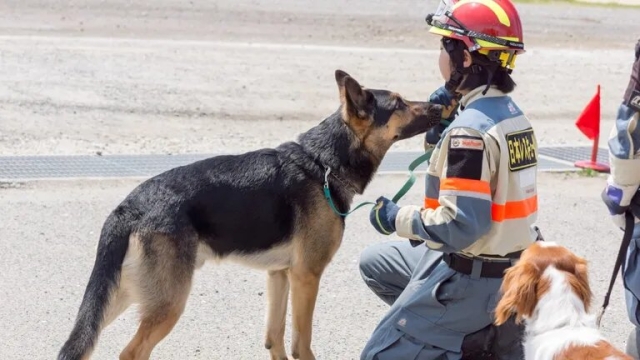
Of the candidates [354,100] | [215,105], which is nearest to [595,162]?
[215,105]

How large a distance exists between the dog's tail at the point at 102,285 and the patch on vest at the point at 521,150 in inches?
74.1

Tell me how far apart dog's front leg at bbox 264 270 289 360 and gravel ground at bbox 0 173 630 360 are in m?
0.18

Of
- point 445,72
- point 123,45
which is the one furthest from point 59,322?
point 123,45

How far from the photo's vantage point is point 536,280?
143 inches

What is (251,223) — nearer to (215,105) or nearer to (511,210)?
(511,210)

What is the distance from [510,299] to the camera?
361cm

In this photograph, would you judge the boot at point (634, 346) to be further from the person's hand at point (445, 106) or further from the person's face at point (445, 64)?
the person's face at point (445, 64)

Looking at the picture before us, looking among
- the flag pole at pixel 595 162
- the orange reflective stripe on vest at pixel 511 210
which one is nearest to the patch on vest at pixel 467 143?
the orange reflective stripe on vest at pixel 511 210

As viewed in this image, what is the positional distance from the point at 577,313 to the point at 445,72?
1.27 metres

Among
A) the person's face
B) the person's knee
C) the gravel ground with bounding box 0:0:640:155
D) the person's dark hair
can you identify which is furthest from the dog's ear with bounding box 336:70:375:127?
the gravel ground with bounding box 0:0:640:155

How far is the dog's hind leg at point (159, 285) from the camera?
4594mm

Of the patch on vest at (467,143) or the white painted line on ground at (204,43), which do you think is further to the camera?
the white painted line on ground at (204,43)

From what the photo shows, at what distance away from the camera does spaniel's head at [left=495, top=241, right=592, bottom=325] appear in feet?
11.8

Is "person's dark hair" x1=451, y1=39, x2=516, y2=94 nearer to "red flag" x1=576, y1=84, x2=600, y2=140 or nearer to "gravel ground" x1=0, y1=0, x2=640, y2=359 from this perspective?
"gravel ground" x1=0, y1=0, x2=640, y2=359
